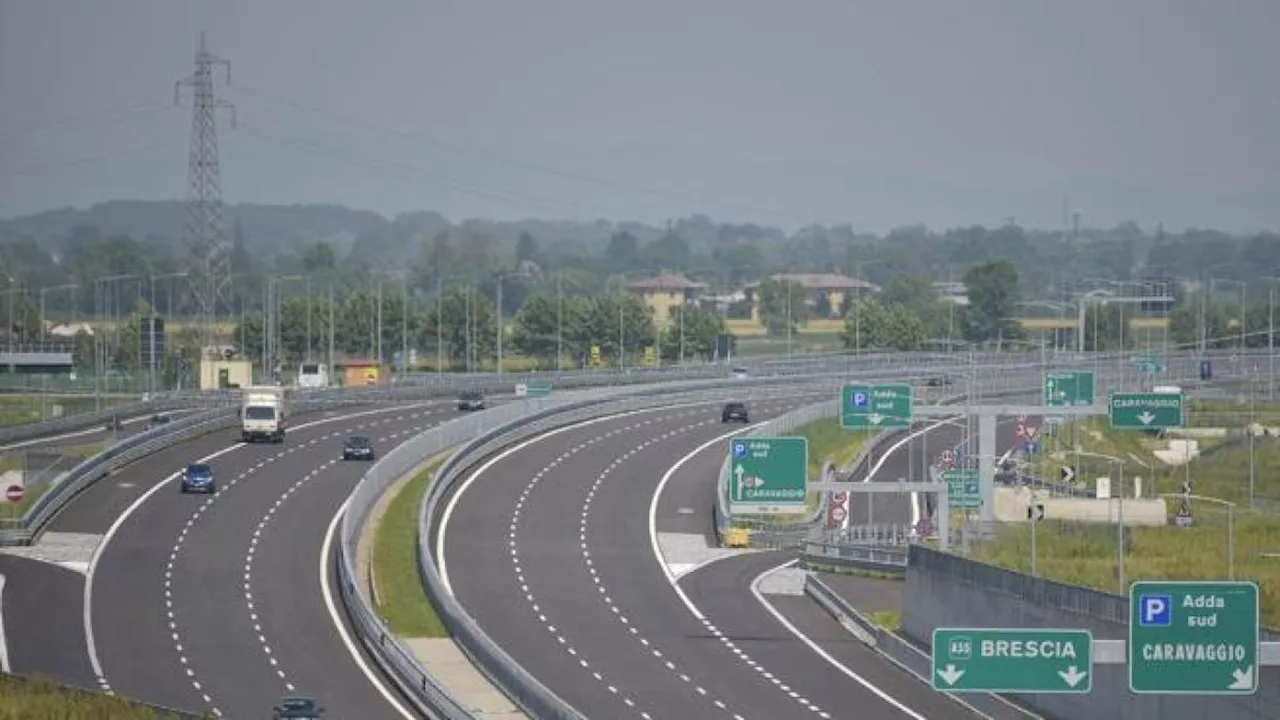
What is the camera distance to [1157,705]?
58812 millimetres

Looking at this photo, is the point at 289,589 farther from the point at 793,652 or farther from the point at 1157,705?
the point at 1157,705

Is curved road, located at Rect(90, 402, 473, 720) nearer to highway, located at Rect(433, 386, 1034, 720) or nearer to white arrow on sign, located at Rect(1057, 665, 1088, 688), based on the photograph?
highway, located at Rect(433, 386, 1034, 720)

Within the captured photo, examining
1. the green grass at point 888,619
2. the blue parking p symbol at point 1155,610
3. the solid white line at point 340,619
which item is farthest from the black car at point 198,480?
the blue parking p symbol at point 1155,610

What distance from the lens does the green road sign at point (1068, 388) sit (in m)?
120

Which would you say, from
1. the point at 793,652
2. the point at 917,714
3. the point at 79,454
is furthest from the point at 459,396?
the point at 917,714

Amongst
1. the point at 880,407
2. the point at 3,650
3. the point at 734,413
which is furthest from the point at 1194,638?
the point at 734,413

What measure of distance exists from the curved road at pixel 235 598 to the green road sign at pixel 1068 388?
103ft

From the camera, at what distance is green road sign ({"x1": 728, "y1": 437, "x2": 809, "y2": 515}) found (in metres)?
91.9

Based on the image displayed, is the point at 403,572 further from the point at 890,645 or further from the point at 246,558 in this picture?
the point at 890,645

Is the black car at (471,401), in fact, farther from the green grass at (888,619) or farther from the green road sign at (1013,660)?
the green road sign at (1013,660)

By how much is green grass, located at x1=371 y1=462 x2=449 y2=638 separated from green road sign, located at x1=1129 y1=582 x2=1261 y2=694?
3491cm

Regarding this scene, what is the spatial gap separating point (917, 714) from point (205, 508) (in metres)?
46.5

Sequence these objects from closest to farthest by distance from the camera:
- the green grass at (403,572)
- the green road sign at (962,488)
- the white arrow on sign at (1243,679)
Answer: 1. the white arrow on sign at (1243,679)
2. the green grass at (403,572)
3. the green road sign at (962,488)

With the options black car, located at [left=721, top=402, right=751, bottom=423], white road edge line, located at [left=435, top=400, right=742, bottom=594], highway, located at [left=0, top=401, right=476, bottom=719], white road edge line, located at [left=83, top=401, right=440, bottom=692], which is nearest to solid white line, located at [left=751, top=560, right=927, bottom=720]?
white road edge line, located at [left=435, top=400, right=742, bottom=594]
